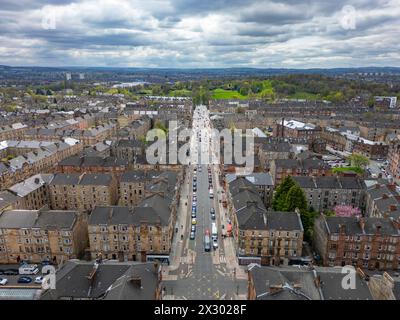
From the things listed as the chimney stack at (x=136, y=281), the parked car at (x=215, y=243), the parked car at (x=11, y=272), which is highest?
the chimney stack at (x=136, y=281)

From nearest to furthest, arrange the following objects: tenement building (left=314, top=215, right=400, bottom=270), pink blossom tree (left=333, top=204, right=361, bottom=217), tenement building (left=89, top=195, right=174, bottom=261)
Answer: tenement building (left=314, top=215, right=400, bottom=270) → tenement building (left=89, top=195, right=174, bottom=261) → pink blossom tree (left=333, top=204, right=361, bottom=217)

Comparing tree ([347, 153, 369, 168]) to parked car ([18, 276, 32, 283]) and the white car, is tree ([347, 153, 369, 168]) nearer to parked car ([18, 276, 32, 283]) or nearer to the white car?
the white car

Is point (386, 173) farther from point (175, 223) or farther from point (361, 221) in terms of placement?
point (175, 223)

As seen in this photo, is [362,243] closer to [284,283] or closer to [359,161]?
[284,283]

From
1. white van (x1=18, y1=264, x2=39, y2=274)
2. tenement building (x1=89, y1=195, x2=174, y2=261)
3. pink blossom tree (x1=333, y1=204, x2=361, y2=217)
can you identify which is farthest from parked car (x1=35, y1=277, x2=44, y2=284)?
pink blossom tree (x1=333, y1=204, x2=361, y2=217)

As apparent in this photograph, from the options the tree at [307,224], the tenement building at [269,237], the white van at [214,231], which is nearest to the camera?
the tenement building at [269,237]

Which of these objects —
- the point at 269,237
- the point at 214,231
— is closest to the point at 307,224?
the point at 269,237

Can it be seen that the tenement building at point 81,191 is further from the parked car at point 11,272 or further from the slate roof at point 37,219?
the parked car at point 11,272

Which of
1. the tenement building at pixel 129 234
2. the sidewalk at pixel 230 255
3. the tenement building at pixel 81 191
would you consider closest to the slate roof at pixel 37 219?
the tenement building at pixel 129 234

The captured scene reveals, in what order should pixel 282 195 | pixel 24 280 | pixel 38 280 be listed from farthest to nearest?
pixel 282 195 → pixel 38 280 → pixel 24 280
